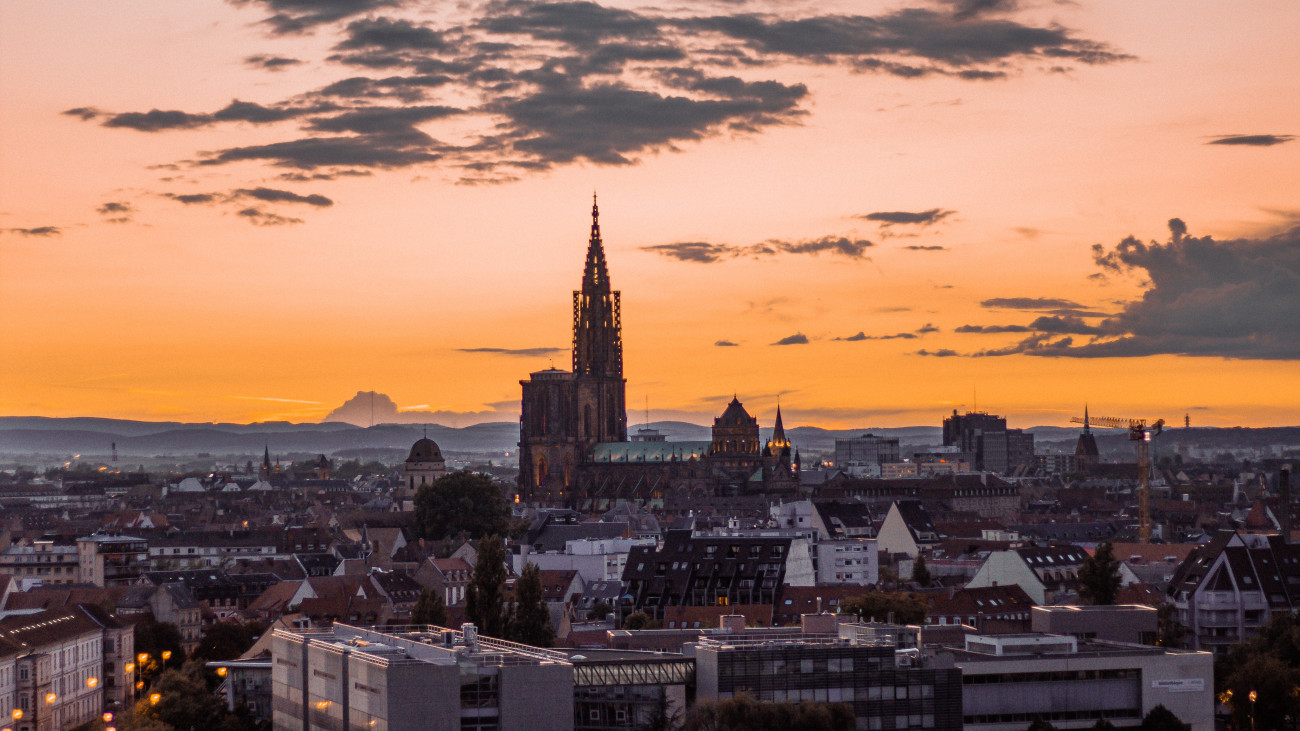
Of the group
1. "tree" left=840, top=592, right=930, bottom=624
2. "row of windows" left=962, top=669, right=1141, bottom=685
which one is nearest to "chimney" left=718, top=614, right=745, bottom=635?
"row of windows" left=962, top=669, right=1141, bottom=685

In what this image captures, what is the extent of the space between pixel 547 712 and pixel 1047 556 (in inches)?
3330

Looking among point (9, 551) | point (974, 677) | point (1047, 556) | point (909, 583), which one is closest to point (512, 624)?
point (974, 677)

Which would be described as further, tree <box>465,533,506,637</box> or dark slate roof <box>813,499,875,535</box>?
dark slate roof <box>813,499,875,535</box>

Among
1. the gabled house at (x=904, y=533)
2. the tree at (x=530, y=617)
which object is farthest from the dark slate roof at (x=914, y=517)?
the tree at (x=530, y=617)

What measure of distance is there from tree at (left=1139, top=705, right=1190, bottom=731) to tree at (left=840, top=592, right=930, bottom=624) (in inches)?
1154

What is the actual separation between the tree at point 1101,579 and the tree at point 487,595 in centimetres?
4132

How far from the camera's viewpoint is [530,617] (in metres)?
106

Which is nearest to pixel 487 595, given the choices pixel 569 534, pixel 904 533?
pixel 569 534

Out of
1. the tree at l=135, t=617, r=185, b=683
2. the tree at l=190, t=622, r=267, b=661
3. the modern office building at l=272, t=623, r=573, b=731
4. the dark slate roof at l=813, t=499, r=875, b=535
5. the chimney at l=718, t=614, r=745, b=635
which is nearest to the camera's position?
the modern office building at l=272, t=623, r=573, b=731

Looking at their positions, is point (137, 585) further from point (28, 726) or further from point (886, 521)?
point (886, 521)

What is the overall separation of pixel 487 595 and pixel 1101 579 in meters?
42.8

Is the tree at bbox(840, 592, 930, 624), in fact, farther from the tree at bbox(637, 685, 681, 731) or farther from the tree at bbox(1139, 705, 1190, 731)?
the tree at bbox(637, 685, 681, 731)

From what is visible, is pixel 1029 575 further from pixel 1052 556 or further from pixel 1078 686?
pixel 1078 686

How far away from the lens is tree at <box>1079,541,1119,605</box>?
123125mm
